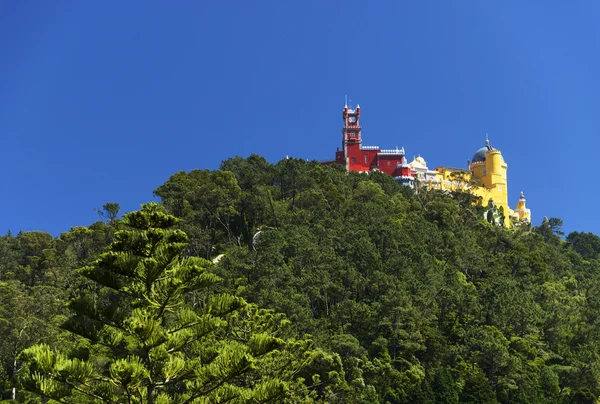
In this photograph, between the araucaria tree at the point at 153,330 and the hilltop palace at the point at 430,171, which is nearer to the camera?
the araucaria tree at the point at 153,330

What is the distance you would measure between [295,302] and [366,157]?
96.4 ft

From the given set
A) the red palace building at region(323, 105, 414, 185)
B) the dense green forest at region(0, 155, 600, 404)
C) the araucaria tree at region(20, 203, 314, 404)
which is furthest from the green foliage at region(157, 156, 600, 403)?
the araucaria tree at region(20, 203, 314, 404)

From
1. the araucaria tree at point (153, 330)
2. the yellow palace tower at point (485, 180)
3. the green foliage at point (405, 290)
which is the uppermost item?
the yellow palace tower at point (485, 180)

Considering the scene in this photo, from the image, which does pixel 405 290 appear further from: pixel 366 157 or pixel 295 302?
pixel 366 157

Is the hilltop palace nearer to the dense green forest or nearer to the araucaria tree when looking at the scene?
the dense green forest

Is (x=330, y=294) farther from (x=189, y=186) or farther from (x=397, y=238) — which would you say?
(x=189, y=186)

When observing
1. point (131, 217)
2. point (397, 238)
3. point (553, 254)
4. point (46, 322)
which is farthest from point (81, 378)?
point (553, 254)

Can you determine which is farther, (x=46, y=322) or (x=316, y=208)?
(x=316, y=208)

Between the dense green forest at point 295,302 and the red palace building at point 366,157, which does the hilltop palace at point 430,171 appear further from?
the dense green forest at point 295,302

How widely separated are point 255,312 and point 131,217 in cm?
1034

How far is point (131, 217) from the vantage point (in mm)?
11438

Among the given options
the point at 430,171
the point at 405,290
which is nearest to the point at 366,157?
the point at 430,171

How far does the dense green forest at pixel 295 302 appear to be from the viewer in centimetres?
1121

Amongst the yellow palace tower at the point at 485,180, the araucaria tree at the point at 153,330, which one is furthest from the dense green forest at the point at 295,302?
the yellow palace tower at the point at 485,180
